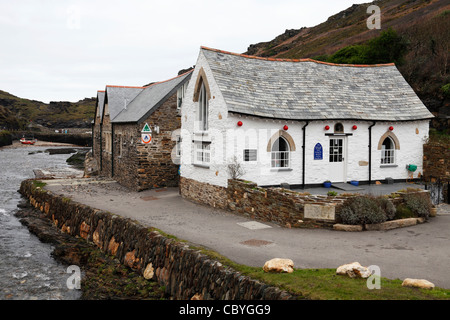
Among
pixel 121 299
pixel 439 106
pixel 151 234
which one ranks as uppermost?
pixel 439 106

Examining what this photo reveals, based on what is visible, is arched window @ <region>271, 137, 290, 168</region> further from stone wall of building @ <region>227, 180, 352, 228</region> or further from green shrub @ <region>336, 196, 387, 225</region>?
green shrub @ <region>336, 196, 387, 225</region>

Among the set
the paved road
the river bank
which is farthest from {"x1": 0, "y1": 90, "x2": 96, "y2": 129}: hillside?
the paved road

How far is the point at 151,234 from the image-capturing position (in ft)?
38.3

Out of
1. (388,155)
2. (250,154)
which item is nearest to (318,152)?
(250,154)

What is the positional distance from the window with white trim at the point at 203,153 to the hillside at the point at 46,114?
108059 mm

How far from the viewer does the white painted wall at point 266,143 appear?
51.9ft

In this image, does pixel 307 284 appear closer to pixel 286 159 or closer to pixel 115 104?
pixel 286 159

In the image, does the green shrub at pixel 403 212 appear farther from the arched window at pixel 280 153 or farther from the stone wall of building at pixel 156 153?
the stone wall of building at pixel 156 153

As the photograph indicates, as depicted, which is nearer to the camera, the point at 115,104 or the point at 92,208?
the point at 92,208

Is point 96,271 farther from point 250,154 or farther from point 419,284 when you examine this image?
point 419,284

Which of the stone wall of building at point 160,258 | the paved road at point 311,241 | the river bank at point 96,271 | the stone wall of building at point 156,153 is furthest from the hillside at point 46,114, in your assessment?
the paved road at point 311,241

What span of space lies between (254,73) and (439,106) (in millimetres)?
13711

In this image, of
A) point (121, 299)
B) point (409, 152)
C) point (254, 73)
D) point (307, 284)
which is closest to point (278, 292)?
point (307, 284)

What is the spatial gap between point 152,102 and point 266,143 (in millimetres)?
9457
